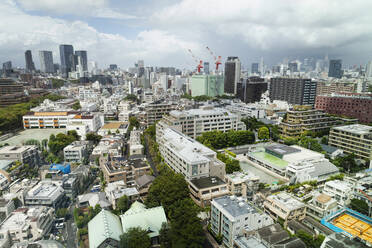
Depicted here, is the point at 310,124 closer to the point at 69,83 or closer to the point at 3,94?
the point at 3,94

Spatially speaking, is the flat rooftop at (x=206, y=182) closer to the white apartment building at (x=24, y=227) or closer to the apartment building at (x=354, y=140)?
the white apartment building at (x=24, y=227)

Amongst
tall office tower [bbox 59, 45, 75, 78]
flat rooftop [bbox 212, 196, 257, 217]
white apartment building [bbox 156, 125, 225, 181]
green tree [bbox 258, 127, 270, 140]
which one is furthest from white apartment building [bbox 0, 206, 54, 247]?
tall office tower [bbox 59, 45, 75, 78]

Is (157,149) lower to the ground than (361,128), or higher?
lower

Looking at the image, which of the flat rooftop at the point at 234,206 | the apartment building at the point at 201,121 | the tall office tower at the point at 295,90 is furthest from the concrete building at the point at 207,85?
the flat rooftop at the point at 234,206

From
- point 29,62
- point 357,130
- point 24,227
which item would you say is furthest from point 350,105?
point 29,62

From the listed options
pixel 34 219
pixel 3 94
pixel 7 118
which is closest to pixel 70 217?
pixel 34 219

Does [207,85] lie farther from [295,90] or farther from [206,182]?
[206,182]

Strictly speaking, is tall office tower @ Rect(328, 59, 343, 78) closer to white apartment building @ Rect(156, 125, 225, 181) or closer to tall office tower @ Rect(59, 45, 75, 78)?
white apartment building @ Rect(156, 125, 225, 181)
